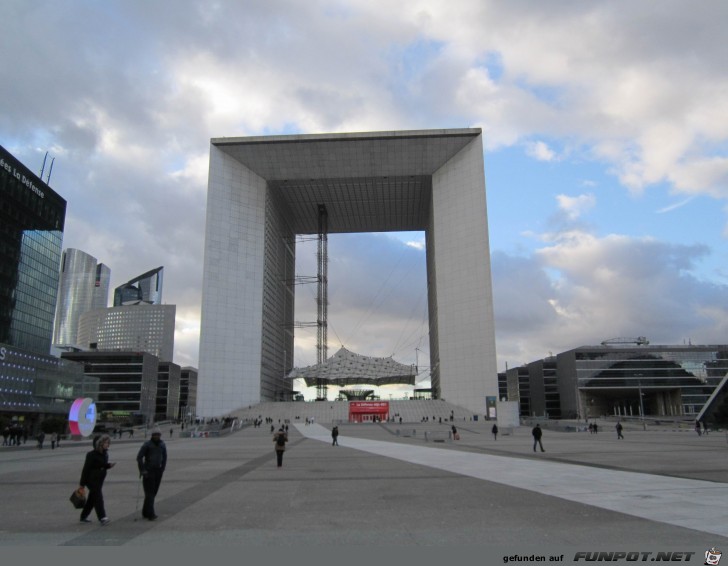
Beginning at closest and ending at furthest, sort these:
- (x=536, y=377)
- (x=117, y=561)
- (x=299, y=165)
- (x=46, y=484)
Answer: (x=117, y=561), (x=46, y=484), (x=299, y=165), (x=536, y=377)

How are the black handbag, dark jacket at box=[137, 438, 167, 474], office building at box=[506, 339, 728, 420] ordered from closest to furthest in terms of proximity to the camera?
1. the black handbag
2. dark jacket at box=[137, 438, 167, 474]
3. office building at box=[506, 339, 728, 420]

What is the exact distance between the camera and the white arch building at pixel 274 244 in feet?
300

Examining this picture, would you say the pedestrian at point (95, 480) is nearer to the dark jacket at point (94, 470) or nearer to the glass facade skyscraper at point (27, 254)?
the dark jacket at point (94, 470)

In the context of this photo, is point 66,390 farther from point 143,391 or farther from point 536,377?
point 536,377

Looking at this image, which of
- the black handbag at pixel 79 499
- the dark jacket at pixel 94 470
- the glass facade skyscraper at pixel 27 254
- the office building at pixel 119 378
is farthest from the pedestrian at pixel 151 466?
the office building at pixel 119 378

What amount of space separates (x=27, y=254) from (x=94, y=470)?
11187 cm

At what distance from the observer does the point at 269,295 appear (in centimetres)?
10119

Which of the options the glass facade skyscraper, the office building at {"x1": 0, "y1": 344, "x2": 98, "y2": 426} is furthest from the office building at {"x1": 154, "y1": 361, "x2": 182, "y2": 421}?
the office building at {"x1": 0, "y1": 344, "x2": 98, "y2": 426}

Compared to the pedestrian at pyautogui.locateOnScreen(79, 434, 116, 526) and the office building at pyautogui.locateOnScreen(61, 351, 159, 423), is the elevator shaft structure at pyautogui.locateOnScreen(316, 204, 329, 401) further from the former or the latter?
the pedestrian at pyautogui.locateOnScreen(79, 434, 116, 526)

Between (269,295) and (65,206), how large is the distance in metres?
52.5

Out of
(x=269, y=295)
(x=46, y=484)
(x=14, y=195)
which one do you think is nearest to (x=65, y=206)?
(x=14, y=195)

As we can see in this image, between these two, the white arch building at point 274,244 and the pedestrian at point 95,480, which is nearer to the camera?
the pedestrian at point 95,480

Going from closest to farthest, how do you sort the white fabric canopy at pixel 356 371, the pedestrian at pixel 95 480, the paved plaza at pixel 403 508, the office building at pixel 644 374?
the paved plaza at pixel 403 508
the pedestrian at pixel 95 480
the white fabric canopy at pixel 356 371
the office building at pixel 644 374

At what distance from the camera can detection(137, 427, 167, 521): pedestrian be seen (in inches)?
372
